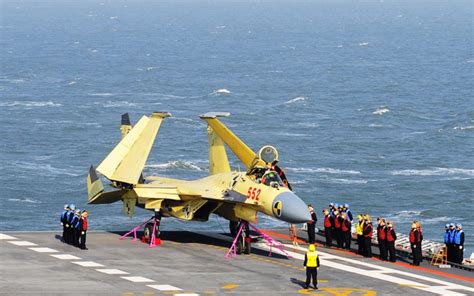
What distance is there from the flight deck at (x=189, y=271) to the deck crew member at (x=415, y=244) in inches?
19.4

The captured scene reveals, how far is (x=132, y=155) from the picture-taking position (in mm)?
52875

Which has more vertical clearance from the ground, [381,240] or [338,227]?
[338,227]

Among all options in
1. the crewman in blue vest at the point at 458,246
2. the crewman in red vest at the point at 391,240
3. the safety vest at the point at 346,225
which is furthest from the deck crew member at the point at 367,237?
the crewman in blue vest at the point at 458,246

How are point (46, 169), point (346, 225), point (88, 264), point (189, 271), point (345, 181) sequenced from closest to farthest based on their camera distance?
point (189, 271) → point (88, 264) → point (346, 225) → point (345, 181) → point (46, 169)

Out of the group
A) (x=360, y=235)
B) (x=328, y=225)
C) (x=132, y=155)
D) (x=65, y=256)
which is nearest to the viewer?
(x=65, y=256)

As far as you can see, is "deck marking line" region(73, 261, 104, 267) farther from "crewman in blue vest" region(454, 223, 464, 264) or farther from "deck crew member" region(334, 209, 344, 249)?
"crewman in blue vest" region(454, 223, 464, 264)

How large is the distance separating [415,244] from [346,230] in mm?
4321

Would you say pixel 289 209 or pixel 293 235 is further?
pixel 293 235

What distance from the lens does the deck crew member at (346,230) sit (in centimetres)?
5309

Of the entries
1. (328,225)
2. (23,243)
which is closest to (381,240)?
(328,225)

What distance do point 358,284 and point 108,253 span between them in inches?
451

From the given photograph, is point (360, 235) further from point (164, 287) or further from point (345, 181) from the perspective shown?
point (345, 181)

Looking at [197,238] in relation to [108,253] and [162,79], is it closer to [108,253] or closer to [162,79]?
[108,253]

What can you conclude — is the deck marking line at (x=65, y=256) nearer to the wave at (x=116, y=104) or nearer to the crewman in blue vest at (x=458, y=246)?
the crewman in blue vest at (x=458, y=246)
